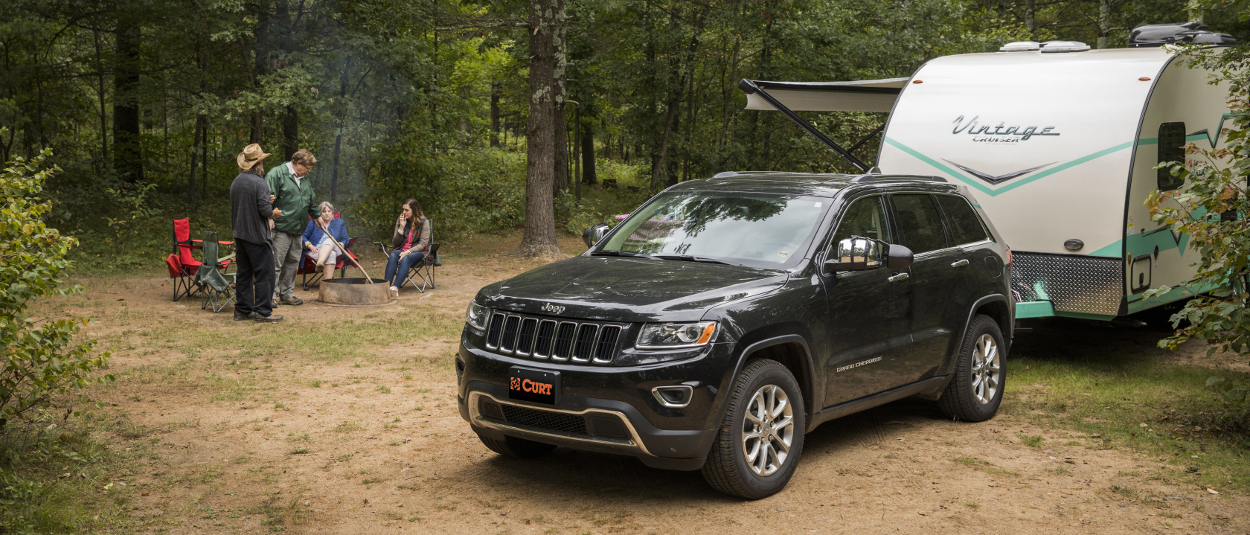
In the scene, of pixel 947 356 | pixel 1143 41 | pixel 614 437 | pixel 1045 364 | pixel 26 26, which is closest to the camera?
pixel 614 437

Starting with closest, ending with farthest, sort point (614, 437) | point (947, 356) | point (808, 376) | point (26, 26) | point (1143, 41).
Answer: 1. point (614, 437)
2. point (808, 376)
3. point (947, 356)
4. point (1143, 41)
5. point (26, 26)

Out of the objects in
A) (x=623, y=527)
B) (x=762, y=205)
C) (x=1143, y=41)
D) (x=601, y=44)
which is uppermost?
(x=601, y=44)

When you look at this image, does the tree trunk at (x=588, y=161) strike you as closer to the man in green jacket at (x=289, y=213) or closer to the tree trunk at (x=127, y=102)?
the tree trunk at (x=127, y=102)

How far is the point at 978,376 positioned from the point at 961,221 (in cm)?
111

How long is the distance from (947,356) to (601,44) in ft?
54.3

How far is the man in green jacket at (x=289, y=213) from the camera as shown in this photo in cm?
Answer: 1076

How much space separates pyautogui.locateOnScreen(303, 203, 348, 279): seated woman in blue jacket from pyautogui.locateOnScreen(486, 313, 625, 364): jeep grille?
768 cm

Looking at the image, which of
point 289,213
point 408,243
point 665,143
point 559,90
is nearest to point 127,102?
point 559,90

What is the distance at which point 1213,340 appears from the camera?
19.3ft

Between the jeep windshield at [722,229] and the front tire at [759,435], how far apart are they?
71cm

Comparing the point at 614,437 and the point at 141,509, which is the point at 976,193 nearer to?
the point at 614,437

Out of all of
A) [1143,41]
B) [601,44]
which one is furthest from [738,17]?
[1143,41]

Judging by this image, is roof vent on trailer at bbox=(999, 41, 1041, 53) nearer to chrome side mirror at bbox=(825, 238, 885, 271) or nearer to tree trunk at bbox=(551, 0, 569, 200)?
chrome side mirror at bbox=(825, 238, 885, 271)

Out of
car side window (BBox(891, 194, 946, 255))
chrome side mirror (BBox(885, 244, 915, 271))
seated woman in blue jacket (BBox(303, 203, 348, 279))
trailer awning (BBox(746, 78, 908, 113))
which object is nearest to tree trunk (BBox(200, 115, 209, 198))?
seated woman in blue jacket (BBox(303, 203, 348, 279))
